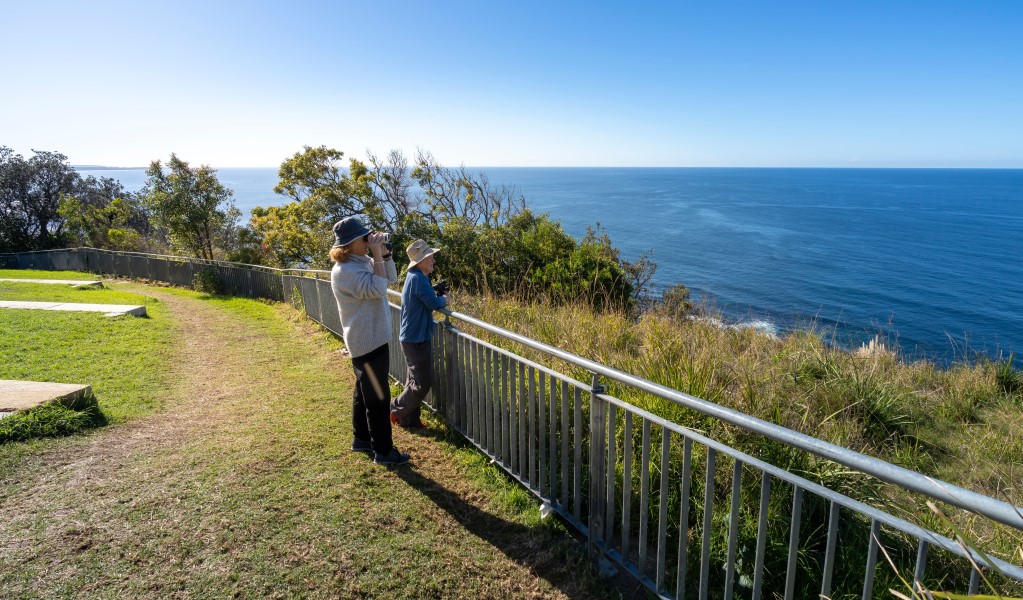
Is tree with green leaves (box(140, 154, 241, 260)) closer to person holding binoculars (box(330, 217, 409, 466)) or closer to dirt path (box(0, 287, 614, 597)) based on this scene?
dirt path (box(0, 287, 614, 597))

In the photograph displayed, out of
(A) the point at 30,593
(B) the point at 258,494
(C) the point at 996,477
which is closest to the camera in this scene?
(A) the point at 30,593

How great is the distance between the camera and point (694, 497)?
334 cm

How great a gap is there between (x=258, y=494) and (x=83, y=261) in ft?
83.6

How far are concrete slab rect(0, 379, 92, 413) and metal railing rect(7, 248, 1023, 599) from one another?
3.27 metres

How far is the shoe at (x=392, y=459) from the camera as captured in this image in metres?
4.27

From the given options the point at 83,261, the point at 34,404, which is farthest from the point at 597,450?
the point at 83,261

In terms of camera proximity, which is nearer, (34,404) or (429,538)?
(429,538)

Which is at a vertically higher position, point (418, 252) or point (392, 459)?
point (418, 252)

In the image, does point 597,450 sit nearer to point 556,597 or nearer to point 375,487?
point 556,597

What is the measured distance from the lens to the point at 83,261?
894 inches

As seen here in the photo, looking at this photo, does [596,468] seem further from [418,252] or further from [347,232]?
[347,232]

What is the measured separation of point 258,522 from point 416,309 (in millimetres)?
1919

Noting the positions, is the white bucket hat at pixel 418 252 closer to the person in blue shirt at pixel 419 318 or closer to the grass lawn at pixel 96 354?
the person in blue shirt at pixel 419 318

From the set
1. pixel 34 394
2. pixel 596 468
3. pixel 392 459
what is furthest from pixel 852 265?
pixel 34 394
